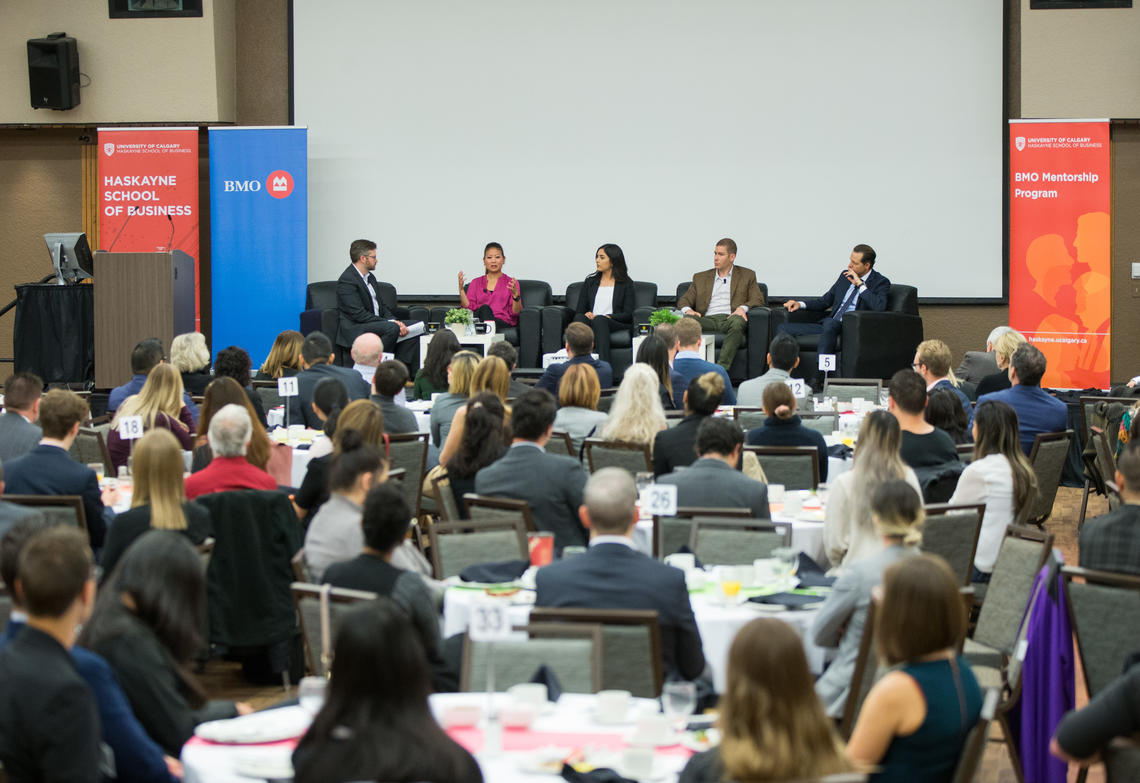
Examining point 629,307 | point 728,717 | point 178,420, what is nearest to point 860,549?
point 728,717

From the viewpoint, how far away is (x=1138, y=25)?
1273cm

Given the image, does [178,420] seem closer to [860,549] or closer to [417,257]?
[860,549]

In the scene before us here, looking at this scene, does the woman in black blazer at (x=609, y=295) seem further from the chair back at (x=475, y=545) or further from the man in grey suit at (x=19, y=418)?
the chair back at (x=475, y=545)

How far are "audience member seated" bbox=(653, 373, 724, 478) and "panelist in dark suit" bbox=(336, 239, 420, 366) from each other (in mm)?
6379

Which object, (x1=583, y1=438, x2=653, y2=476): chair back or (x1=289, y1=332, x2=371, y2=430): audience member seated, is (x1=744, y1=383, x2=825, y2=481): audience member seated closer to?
(x1=583, y1=438, x2=653, y2=476): chair back

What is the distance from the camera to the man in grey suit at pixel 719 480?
527 centimetres

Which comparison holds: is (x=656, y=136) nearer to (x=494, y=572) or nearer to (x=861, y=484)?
(x=861, y=484)

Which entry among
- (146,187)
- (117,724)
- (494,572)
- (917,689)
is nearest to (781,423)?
(494,572)

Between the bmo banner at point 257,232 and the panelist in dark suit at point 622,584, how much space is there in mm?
9979

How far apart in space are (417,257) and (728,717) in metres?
12.1

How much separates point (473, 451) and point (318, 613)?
2.40 metres

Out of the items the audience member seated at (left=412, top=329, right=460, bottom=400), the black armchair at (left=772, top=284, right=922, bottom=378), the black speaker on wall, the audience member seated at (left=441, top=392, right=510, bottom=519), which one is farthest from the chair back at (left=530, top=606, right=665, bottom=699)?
the black speaker on wall

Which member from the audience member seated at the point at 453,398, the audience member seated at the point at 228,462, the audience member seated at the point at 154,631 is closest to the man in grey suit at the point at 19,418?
the audience member seated at the point at 228,462

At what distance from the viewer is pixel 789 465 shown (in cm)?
661
